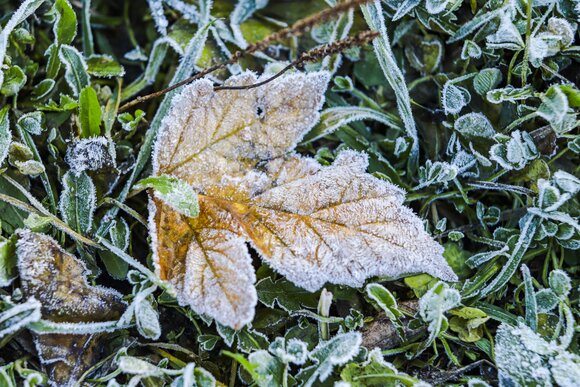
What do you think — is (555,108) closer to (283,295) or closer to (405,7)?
(405,7)

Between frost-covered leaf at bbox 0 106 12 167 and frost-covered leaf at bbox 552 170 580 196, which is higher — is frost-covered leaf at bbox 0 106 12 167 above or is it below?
above

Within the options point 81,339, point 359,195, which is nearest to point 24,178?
point 81,339

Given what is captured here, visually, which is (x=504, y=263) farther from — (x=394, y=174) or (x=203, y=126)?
(x=203, y=126)

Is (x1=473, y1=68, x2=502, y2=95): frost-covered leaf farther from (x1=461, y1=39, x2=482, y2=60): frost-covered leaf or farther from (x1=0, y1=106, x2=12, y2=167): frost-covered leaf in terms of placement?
(x1=0, y1=106, x2=12, y2=167): frost-covered leaf

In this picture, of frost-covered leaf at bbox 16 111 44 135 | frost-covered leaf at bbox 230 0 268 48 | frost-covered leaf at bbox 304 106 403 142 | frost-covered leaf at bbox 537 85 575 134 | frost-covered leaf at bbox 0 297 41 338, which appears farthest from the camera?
frost-covered leaf at bbox 230 0 268 48

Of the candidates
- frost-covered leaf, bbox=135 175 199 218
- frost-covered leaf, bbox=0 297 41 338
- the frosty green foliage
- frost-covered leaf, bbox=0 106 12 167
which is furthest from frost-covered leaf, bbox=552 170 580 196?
frost-covered leaf, bbox=0 106 12 167

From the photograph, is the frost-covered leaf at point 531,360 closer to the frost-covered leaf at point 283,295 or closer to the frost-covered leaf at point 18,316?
the frost-covered leaf at point 283,295

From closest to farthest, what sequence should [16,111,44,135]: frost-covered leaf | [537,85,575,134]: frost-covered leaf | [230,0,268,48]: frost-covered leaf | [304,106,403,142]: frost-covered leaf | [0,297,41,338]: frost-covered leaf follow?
[0,297,41,338]: frost-covered leaf < [537,85,575,134]: frost-covered leaf < [16,111,44,135]: frost-covered leaf < [304,106,403,142]: frost-covered leaf < [230,0,268,48]: frost-covered leaf
